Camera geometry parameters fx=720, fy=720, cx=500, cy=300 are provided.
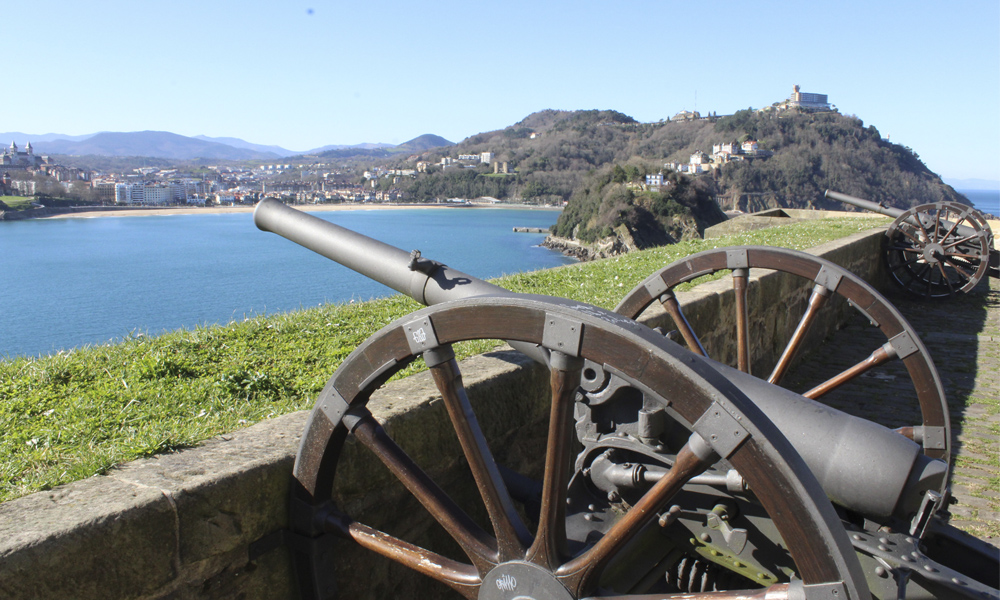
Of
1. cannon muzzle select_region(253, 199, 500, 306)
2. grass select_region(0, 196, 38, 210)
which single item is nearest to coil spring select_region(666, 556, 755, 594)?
cannon muzzle select_region(253, 199, 500, 306)

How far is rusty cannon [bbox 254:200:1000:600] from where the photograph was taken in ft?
4.93

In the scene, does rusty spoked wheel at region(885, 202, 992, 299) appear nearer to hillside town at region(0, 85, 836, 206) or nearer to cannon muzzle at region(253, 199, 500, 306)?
cannon muzzle at region(253, 199, 500, 306)

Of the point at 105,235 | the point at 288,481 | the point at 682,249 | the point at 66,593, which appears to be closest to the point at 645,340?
the point at 288,481

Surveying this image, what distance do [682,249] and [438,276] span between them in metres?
5.60

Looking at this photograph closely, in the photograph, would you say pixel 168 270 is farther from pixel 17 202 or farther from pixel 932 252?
pixel 17 202

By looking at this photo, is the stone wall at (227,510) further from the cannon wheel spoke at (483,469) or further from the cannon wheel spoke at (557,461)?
the cannon wheel spoke at (557,461)

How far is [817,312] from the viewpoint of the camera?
3156 mm

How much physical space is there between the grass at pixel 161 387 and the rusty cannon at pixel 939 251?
6.63 m

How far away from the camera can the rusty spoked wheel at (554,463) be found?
4.83 feet

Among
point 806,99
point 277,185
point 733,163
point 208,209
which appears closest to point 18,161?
point 208,209

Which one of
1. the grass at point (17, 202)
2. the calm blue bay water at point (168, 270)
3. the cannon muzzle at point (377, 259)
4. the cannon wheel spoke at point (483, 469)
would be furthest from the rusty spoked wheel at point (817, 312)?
the grass at point (17, 202)

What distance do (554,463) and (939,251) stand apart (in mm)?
9321

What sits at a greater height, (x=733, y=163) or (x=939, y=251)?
(x=733, y=163)

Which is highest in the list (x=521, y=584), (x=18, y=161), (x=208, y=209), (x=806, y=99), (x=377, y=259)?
(x=806, y=99)
